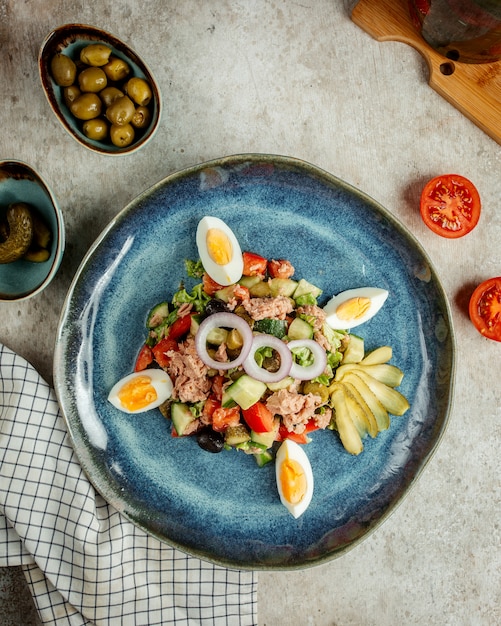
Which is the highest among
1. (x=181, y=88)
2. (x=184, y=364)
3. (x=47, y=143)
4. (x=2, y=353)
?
(x=181, y=88)

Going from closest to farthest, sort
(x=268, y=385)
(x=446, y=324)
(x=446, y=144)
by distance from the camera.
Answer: (x=268, y=385) → (x=446, y=324) → (x=446, y=144)

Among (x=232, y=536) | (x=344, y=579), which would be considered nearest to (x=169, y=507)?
(x=232, y=536)

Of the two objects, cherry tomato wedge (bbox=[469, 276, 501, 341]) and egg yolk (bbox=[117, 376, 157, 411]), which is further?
cherry tomato wedge (bbox=[469, 276, 501, 341])

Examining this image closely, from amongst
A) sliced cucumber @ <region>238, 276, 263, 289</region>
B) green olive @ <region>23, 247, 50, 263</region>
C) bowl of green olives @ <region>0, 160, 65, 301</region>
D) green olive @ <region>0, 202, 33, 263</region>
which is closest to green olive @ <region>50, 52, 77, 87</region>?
bowl of green olives @ <region>0, 160, 65, 301</region>

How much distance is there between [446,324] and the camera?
9.37 feet

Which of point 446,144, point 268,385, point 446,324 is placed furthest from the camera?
point 446,144

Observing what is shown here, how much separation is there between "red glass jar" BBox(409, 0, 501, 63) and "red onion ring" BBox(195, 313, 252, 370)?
1.69 m

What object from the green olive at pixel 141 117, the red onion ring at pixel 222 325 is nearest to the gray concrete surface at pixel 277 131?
the green olive at pixel 141 117

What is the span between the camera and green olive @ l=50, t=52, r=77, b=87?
270 centimetres

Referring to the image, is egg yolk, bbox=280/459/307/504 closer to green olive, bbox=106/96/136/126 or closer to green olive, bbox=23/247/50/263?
green olive, bbox=23/247/50/263

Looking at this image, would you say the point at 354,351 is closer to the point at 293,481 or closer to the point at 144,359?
the point at 293,481

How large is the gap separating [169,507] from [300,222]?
1629 mm

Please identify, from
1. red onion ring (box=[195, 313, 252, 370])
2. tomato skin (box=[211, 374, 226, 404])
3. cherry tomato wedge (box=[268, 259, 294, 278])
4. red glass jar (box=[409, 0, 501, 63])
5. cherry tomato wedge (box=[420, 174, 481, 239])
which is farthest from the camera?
cherry tomato wedge (box=[420, 174, 481, 239])

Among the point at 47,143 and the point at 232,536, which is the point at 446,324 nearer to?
the point at 232,536
